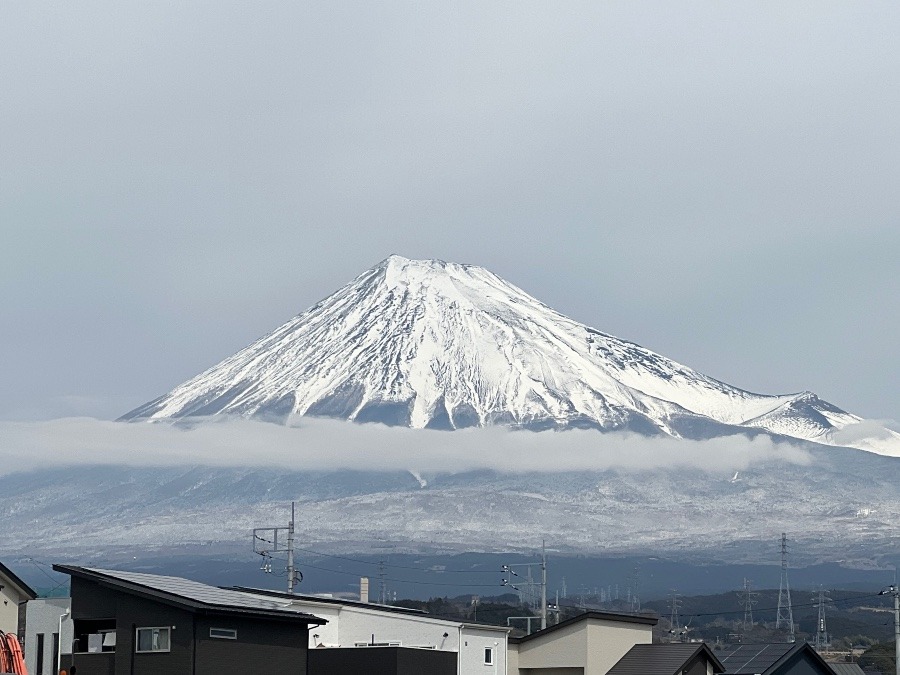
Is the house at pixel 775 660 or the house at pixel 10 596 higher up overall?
the house at pixel 10 596

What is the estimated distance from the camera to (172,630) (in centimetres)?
3725

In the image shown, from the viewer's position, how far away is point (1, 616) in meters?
40.1

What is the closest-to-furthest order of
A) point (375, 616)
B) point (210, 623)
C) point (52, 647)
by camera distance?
point (210, 623) < point (52, 647) < point (375, 616)

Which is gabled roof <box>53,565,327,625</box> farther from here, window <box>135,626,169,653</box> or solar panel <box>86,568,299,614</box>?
window <box>135,626,169,653</box>

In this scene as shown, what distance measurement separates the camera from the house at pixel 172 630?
37.0 metres

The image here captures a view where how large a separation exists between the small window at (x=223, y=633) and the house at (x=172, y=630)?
0.02 m

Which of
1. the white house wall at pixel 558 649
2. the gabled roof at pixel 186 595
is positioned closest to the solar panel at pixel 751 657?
the white house wall at pixel 558 649

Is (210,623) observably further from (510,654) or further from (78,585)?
(510,654)

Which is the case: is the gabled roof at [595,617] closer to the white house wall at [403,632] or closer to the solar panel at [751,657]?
the white house wall at [403,632]

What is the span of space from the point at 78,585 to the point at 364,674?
7.38 meters

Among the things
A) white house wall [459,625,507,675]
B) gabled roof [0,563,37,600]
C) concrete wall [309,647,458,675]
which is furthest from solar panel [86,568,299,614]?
white house wall [459,625,507,675]

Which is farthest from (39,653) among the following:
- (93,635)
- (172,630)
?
(172,630)

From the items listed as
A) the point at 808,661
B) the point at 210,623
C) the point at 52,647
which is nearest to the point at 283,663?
the point at 210,623

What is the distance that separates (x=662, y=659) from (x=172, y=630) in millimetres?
15939
